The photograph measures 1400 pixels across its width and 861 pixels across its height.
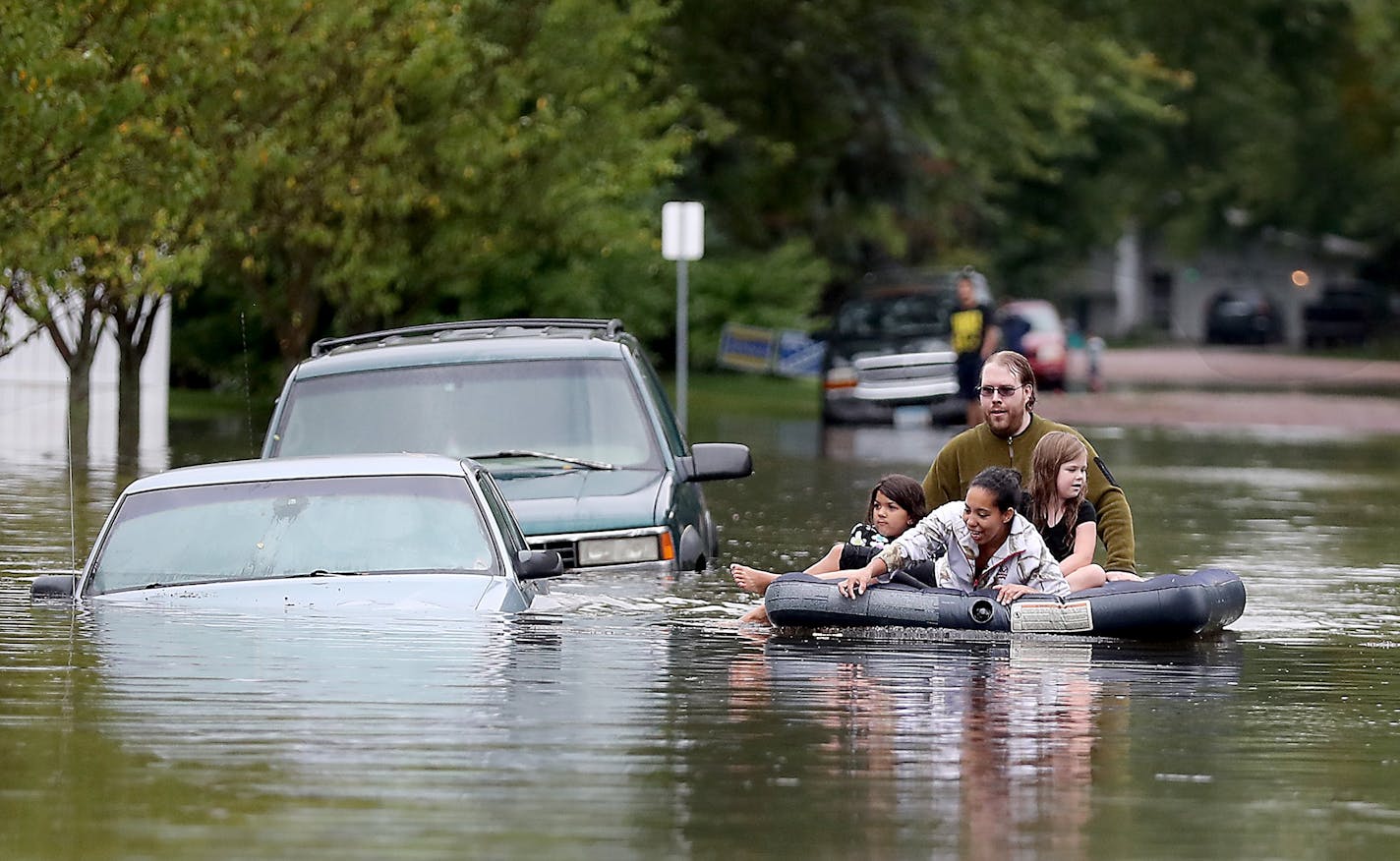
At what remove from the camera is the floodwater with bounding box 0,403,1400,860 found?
7621 mm

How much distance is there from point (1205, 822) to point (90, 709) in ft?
12.9

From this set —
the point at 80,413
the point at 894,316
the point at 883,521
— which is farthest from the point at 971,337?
the point at 883,521

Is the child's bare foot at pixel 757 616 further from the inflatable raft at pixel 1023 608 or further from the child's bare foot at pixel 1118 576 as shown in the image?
the child's bare foot at pixel 1118 576

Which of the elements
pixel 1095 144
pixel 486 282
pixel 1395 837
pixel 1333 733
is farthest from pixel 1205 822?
pixel 1095 144

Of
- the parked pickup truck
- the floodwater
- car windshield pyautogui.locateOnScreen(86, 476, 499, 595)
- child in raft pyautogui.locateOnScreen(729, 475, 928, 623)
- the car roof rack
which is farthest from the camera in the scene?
the parked pickup truck

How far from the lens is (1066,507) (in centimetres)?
1278

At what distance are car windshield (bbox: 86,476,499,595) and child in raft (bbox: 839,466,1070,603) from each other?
2.07 m

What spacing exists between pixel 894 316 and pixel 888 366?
121 cm

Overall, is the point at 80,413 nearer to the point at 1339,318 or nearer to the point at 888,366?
the point at 888,366

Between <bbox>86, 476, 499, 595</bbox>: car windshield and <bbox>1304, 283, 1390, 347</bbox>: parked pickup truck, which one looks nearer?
<bbox>86, 476, 499, 595</bbox>: car windshield

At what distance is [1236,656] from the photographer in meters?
12.6

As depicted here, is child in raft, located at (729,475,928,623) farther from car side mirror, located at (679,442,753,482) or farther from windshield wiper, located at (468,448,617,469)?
windshield wiper, located at (468,448,617,469)

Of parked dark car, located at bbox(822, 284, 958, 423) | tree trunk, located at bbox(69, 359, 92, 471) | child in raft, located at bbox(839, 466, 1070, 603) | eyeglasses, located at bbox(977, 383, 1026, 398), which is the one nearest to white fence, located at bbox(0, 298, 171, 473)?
tree trunk, located at bbox(69, 359, 92, 471)

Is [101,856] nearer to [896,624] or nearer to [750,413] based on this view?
[896,624]
